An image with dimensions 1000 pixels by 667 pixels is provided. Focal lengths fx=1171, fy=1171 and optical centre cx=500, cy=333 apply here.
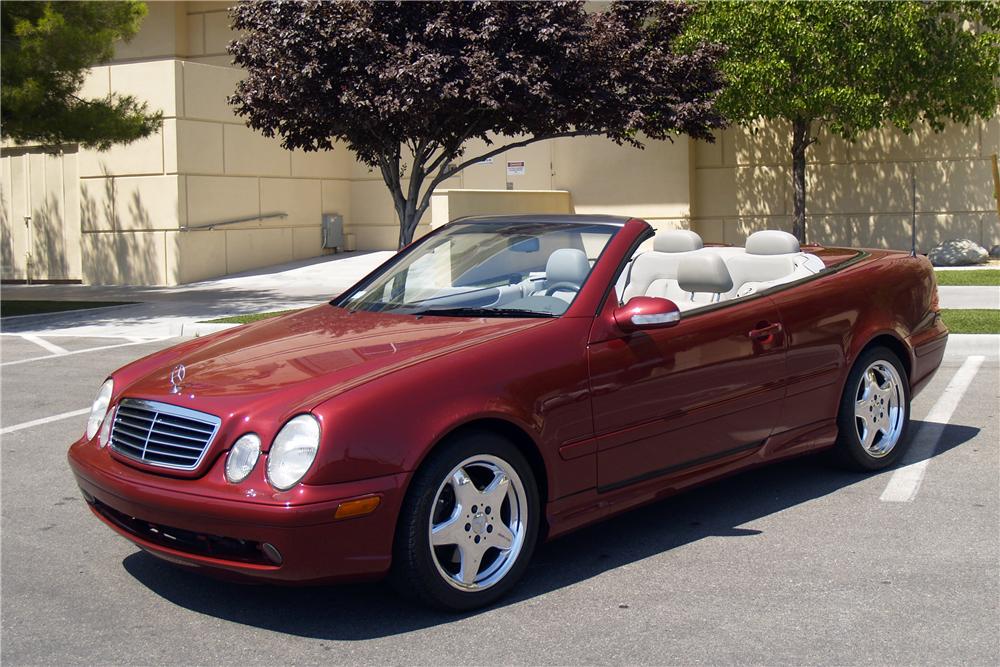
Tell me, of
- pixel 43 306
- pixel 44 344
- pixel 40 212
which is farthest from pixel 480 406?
pixel 40 212

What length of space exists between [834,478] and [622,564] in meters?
1.89

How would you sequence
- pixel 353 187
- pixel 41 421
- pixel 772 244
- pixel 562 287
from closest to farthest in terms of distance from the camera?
pixel 562 287, pixel 772 244, pixel 41 421, pixel 353 187

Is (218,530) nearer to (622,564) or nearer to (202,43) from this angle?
(622,564)

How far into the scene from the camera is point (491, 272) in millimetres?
5637

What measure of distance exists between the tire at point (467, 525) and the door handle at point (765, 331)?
1.52 metres

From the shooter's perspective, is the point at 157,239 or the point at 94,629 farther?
the point at 157,239

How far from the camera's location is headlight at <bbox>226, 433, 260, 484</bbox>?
4.05 meters

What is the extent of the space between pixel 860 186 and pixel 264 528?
21275mm

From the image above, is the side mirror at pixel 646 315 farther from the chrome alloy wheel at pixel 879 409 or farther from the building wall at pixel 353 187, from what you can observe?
the building wall at pixel 353 187

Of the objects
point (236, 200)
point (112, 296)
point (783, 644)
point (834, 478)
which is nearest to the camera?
point (783, 644)

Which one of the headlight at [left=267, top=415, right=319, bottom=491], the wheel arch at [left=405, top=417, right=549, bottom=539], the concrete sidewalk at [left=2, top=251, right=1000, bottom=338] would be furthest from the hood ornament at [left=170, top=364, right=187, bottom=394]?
the concrete sidewalk at [left=2, top=251, right=1000, bottom=338]

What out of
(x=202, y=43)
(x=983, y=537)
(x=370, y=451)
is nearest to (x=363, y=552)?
(x=370, y=451)

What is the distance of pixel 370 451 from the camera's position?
4.05m

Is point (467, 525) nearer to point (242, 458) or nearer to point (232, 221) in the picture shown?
point (242, 458)
